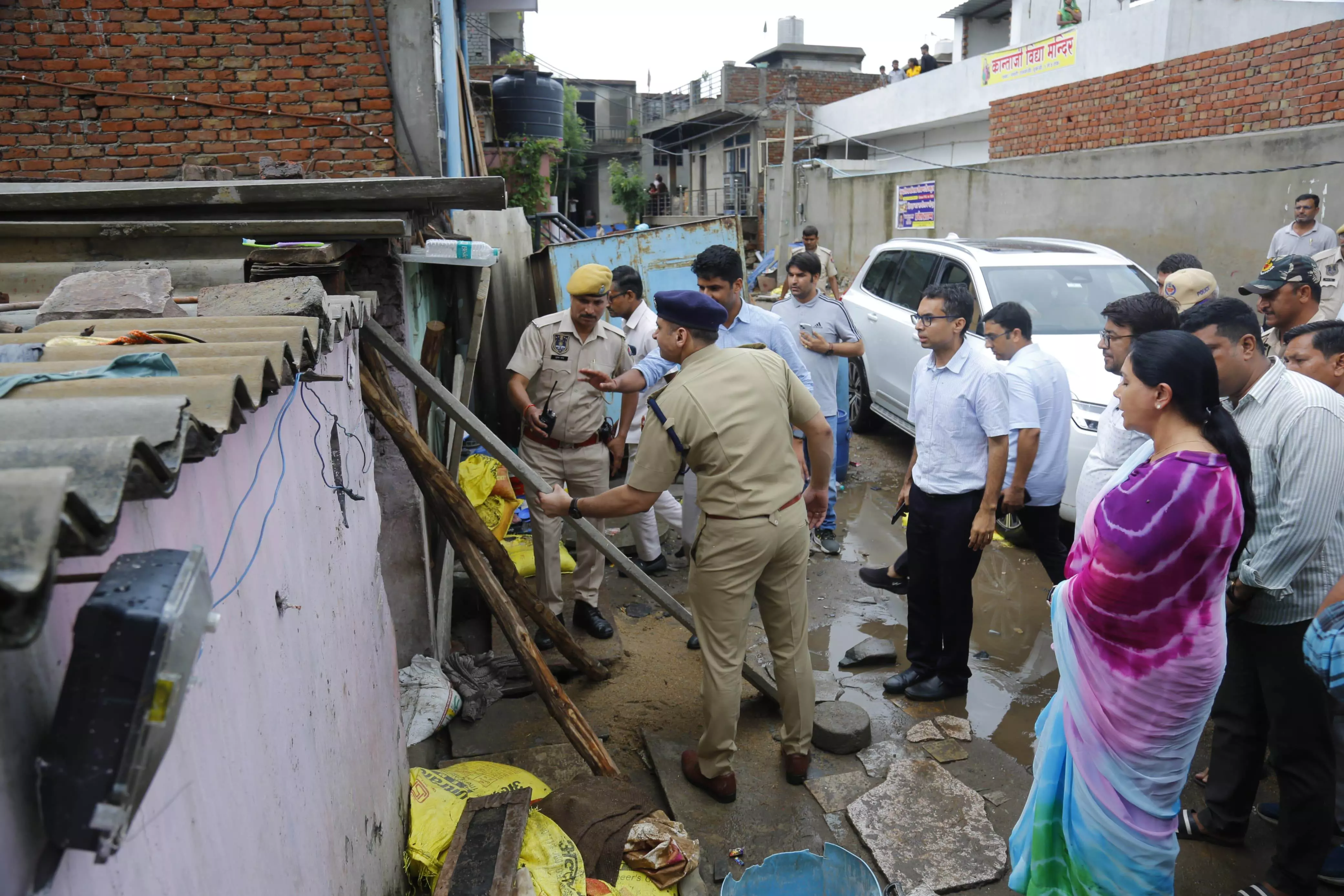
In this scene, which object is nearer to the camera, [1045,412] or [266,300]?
[266,300]

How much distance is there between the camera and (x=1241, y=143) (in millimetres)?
9312

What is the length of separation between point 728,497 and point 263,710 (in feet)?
6.27

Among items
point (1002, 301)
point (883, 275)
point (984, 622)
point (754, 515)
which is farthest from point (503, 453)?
point (883, 275)

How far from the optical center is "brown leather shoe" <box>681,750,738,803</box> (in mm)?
3592

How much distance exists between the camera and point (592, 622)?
16.5 feet

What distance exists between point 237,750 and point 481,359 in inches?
277

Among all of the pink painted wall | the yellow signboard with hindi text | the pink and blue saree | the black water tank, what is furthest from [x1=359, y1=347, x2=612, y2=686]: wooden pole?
the yellow signboard with hindi text

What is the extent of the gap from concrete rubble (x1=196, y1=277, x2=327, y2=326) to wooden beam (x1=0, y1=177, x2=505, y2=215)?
4.12ft

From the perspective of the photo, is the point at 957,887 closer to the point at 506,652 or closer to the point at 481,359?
the point at 506,652

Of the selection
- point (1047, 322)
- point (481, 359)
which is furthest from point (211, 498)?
point (481, 359)

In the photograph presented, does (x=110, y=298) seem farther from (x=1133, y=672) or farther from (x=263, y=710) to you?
(x=1133, y=672)

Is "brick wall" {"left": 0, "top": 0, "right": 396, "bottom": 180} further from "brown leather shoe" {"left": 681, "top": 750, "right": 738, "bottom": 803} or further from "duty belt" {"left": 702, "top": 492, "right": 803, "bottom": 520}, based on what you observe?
"brown leather shoe" {"left": 681, "top": 750, "right": 738, "bottom": 803}

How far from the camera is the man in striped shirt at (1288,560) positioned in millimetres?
2822

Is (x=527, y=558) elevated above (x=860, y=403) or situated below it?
below
